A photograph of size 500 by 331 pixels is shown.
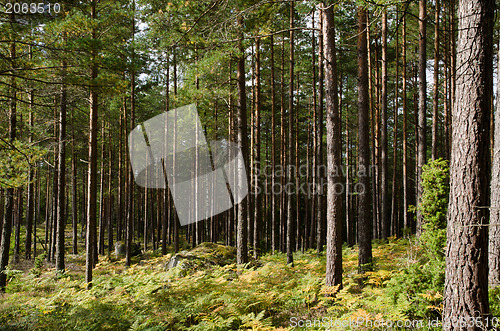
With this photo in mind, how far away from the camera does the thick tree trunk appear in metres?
6.23

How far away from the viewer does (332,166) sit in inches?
244

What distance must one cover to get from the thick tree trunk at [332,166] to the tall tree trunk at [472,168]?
264 centimetres

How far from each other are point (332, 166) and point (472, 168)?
9.25ft

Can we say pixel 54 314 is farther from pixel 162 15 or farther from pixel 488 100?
pixel 488 100

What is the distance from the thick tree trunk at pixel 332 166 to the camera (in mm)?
6227

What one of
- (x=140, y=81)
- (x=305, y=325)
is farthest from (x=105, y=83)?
(x=140, y=81)

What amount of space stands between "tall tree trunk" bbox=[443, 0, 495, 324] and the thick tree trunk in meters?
2.64

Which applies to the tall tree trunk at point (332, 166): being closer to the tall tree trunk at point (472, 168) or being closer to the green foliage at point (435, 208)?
the green foliage at point (435, 208)

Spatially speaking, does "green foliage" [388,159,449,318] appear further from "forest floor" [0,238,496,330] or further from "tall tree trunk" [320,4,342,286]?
"tall tree trunk" [320,4,342,286]

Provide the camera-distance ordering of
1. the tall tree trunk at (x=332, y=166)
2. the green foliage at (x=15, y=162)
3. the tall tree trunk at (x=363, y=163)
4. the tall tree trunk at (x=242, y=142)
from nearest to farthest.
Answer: the tall tree trunk at (x=332, y=166) < the green foliage at (x=15, y=162) < the tall tree trunk at (x=363, y=163) < the tall tree trunk at (x=242, y=142)
